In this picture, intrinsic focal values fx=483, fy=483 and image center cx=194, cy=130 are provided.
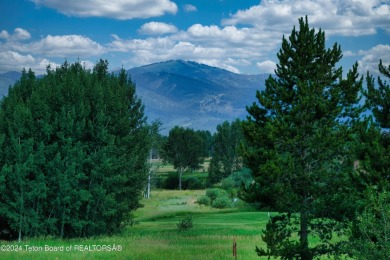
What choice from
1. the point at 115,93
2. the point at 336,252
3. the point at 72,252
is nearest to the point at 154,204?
the point at 115,93

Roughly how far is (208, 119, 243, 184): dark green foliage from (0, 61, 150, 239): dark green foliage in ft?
240

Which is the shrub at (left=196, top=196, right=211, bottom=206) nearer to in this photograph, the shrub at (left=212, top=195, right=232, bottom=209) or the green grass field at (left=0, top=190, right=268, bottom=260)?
the shrub at (left=212, top=195, right=232, bottom=209)

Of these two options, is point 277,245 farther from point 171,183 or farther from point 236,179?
point 171,183

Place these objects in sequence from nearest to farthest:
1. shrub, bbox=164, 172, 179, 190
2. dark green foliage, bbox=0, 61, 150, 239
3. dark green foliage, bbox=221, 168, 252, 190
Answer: dark green foliage, bbox=0, 61, 150, 239 < dark green foliage, bbox=221, 168, 252, 190 < shrub, bbox=164, 172, 179, 190

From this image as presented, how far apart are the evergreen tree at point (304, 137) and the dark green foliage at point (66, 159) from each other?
19989mm

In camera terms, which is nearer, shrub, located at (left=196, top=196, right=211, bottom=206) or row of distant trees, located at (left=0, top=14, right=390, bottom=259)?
row of distant trees, located at (left=0, top=14, right=390, bottom=259)

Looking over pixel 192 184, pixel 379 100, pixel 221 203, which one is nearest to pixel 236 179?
pixel 192 184

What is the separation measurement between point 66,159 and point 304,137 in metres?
22.9

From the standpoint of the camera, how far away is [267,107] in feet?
78.2

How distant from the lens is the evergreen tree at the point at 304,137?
2267cm

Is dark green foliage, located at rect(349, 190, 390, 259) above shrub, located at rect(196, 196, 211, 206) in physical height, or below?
above

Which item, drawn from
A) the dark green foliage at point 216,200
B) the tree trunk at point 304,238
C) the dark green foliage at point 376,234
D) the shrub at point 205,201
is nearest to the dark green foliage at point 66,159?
the tree trunk at point 304,238

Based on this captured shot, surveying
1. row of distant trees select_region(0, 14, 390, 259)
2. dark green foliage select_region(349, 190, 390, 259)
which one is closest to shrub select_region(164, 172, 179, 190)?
row of distant trees select_region(0, 14, 390, 259)

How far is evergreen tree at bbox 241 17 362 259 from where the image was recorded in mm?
22672
